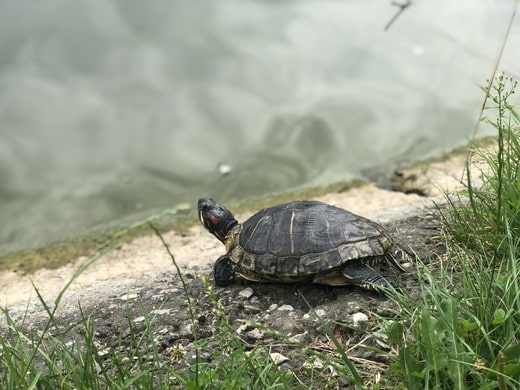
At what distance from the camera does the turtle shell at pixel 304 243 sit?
A: 155 inches

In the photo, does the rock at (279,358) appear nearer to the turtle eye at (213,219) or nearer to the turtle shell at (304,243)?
the turtle shell at (304,243)

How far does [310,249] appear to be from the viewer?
4.01 metres

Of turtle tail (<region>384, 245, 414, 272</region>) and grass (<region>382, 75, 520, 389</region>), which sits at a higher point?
grass (<region>382, 75, 520, 389</region>)

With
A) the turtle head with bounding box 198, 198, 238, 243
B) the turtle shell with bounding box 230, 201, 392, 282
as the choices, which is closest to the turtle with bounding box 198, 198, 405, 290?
the turtle shell with bounding box 230, 201, 392, 282

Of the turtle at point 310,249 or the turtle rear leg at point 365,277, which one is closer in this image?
the turtle rear leg at point 365,277

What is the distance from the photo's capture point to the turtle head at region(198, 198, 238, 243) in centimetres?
488

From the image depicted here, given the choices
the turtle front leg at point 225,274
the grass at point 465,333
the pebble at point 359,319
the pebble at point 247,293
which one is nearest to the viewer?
the grass at point 465,333

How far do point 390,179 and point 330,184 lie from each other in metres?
0.77

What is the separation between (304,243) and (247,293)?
0.57 metres

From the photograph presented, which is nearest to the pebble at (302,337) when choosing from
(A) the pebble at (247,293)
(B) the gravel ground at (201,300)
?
(B) the gravel ground at (201,300)

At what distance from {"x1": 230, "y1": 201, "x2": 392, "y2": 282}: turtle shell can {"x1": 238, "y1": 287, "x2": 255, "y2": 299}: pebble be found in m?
0.09

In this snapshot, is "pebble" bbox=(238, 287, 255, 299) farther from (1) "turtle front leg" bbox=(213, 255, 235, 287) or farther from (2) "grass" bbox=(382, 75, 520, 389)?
(2) "grass" bbox=(382, 75, 520, 389)

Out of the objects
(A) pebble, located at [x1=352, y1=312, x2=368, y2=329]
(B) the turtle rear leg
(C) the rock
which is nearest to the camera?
(C) the rock

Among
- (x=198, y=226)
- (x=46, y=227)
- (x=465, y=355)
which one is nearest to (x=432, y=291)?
(x=465, y=355)
